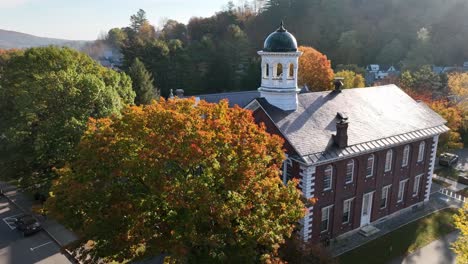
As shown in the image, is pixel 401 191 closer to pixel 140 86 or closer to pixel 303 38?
pixel 140 86

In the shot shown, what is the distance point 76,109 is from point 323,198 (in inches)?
745

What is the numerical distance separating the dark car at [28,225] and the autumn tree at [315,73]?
44212mm

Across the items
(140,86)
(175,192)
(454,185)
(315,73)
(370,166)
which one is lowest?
(454,185)

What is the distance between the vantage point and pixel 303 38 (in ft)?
352

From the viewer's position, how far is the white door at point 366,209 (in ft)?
87.7

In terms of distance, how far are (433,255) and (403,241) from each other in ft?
6.60

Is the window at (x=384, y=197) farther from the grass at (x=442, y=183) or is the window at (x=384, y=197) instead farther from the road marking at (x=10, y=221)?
the road marking at (x=10, y=221)

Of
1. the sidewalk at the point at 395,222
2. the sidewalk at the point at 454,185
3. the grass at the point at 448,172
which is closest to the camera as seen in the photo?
the sidewalk at the point at 395,222

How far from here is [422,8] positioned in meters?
111

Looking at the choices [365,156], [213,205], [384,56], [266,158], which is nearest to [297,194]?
[266,158]

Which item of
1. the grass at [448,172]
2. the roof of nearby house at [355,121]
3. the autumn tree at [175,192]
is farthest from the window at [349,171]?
the grass at [448,172]

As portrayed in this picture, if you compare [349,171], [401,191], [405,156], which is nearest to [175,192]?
[349,171]

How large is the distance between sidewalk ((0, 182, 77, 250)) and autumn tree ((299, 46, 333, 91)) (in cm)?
4273

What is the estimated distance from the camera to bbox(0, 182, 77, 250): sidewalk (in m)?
26.6
